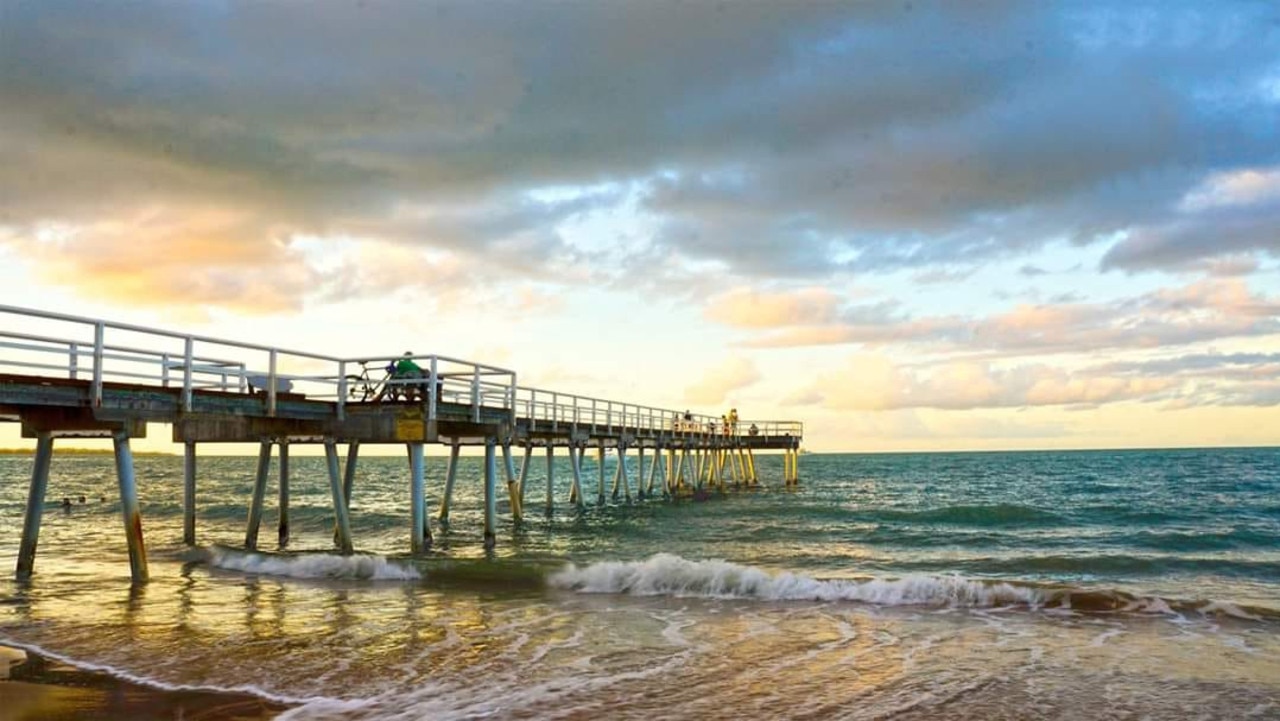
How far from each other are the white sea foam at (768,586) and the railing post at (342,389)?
5508 mm

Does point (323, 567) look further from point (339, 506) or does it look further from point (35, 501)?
point (35, 501)

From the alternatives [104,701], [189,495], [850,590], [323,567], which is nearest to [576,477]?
[189,495]

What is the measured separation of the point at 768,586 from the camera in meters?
16.5

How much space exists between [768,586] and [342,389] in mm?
9264

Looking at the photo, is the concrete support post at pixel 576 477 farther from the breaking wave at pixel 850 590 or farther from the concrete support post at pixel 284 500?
the breaking wave at pixel 850 590

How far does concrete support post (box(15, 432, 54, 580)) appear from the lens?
15.6 m

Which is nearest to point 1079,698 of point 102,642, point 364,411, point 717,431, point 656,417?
point 102,642

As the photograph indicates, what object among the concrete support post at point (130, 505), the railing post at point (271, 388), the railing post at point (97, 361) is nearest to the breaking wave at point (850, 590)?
the railing post at point (271, 388)

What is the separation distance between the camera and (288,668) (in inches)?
406

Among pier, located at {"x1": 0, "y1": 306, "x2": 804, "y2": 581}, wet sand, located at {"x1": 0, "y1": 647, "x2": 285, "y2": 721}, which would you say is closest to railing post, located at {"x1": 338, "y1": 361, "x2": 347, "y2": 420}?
pier, located at {"x1": 0, "y1": 306, "x2": 804, "y2": 581}

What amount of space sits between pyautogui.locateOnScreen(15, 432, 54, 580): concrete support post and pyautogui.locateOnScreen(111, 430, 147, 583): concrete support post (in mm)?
998

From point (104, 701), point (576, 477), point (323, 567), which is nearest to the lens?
point (104, 701)

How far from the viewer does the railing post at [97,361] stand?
1391 centimetres

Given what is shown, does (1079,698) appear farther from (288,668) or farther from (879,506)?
(879,506)
